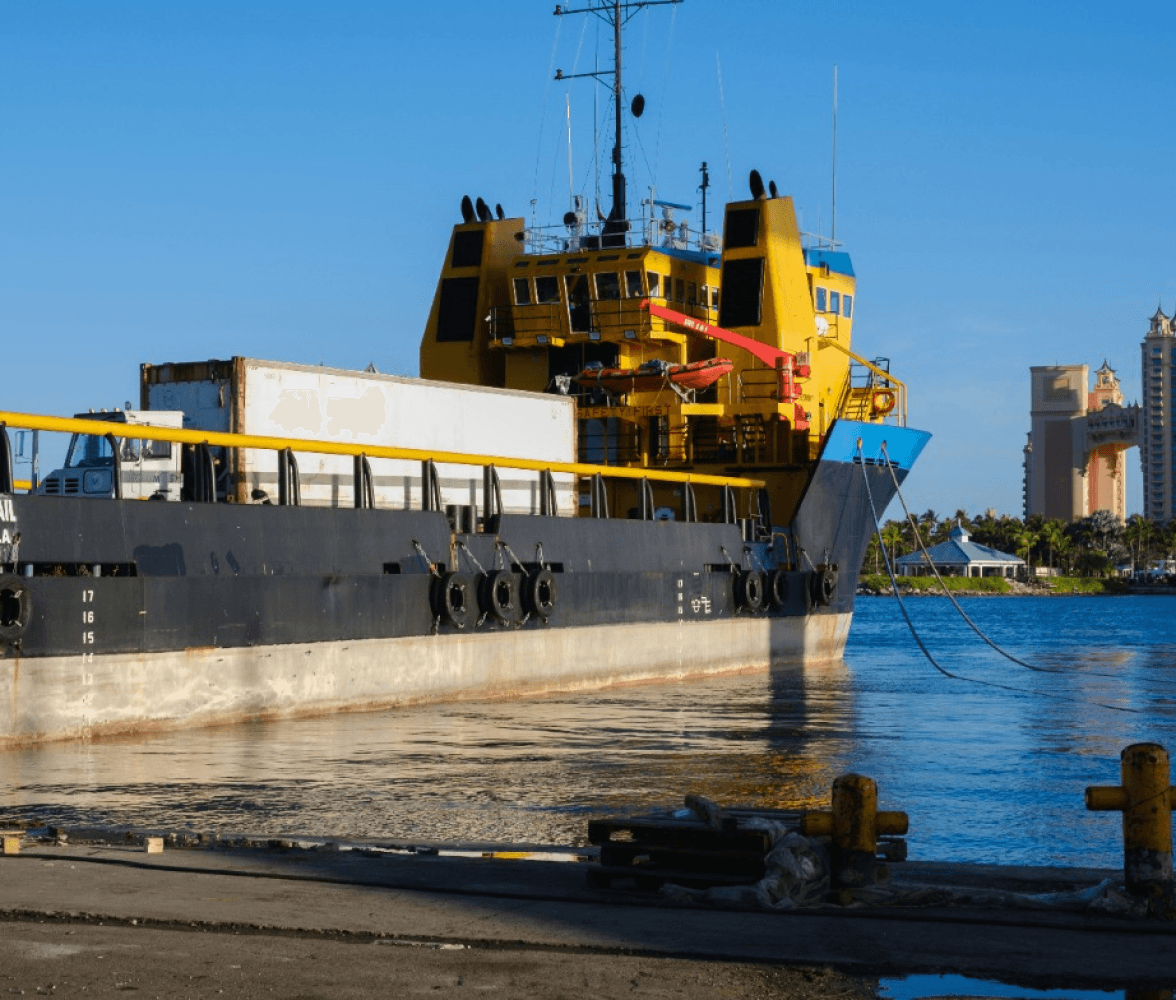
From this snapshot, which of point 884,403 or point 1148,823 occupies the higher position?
point 884,403

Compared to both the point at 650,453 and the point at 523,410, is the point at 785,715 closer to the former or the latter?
the point at 523,410

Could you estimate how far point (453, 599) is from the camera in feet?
71.7

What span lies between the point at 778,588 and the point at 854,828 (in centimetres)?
2418

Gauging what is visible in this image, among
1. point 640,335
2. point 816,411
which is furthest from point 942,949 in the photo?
point 816,411

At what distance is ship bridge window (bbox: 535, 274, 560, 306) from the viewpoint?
32.2 meters

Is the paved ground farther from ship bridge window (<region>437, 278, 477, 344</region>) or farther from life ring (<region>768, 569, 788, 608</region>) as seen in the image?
ship bridge window (<region>437, 278, 477, 344</region>)

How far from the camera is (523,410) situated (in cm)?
2691

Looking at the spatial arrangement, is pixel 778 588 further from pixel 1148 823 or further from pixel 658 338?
pixel 1148 823

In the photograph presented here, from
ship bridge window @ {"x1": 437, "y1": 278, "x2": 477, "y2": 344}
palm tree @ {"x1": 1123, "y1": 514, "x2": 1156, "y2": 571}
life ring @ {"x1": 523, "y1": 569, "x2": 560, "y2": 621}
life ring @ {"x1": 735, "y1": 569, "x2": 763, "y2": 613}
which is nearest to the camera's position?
life ring @ {"x1": 523, "y1": 569, "x2": 560, "y2": 621}

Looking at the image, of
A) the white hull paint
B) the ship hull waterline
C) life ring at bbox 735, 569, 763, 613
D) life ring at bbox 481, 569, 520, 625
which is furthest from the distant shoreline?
life ring at bbox 481, 569, 520, 625

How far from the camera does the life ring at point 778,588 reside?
31.2 metres

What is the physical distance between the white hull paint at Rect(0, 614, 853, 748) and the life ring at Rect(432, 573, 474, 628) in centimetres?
28

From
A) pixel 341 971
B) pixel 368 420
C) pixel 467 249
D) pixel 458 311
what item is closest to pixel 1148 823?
pixel 341 971

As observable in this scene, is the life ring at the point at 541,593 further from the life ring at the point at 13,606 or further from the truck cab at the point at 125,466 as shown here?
the life ring at the point at 13,606
